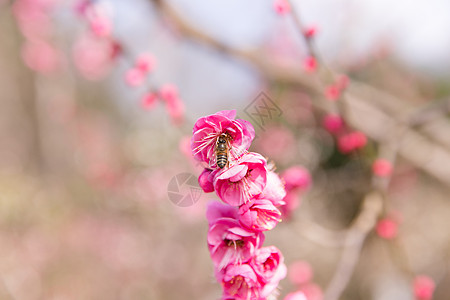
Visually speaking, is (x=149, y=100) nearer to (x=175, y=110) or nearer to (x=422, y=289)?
(x=175, y=110)

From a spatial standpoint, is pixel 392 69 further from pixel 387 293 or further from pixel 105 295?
pixel 105 295

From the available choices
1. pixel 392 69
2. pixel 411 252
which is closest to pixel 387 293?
pixel 411 252

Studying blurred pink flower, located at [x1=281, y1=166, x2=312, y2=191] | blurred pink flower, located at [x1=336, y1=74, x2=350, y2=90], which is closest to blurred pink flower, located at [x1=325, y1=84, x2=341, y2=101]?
blurred pink flower, located at [x1=336, y1=74, x2=350, y2=90]

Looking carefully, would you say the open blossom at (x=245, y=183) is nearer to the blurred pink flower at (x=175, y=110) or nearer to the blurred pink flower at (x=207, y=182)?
the blurred pink flower at (x=207, y=182)

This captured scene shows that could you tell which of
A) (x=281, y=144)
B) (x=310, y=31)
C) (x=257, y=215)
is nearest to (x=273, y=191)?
(x=257, y=215)

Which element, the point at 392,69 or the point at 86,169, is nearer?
the point at 86,169

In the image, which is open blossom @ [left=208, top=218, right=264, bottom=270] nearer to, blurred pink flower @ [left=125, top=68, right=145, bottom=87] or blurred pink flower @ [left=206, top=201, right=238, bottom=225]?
blurred pink flower @ [left=206, top=201, right=238, bottom=225]
